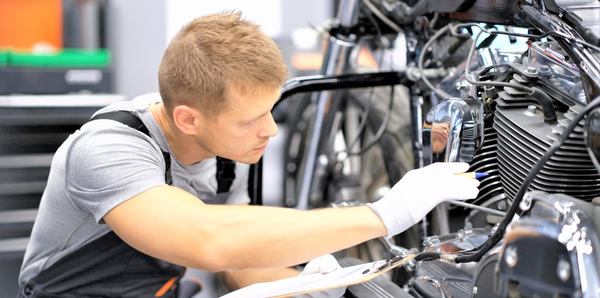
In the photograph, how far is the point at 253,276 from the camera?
156cm

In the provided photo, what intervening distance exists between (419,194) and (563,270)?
26cm

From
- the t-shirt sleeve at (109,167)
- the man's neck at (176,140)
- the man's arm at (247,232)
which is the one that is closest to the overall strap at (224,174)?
the man's neck at (176,140)

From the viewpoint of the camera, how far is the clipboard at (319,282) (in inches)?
42.4

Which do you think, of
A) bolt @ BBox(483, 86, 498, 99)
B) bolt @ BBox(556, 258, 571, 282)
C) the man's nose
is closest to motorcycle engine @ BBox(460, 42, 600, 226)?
bolt @ BBox(483, 86, 498, 99)

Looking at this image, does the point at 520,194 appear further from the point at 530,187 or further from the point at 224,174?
the point at 224,174

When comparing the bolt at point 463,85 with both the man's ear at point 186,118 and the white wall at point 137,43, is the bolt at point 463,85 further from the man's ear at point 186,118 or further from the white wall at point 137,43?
the white wall at point 137,43

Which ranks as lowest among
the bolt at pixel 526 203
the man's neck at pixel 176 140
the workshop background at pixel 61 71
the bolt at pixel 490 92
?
the workshop background at pixel 61 71

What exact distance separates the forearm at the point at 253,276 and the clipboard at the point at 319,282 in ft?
1.23

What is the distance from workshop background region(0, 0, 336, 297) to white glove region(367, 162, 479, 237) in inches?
43.6

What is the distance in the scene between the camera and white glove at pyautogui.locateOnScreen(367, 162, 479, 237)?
1055 millimetres

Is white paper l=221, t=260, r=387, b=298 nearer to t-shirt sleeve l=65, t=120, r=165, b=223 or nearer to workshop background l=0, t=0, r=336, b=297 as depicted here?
t-shirt sleeve l=65, t=120, r=165, b=223

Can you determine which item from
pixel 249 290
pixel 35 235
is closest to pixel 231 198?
pixel 35 235

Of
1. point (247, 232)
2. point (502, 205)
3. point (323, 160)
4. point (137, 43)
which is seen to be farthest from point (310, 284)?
point (137, 43)

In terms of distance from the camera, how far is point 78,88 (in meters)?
3.13
